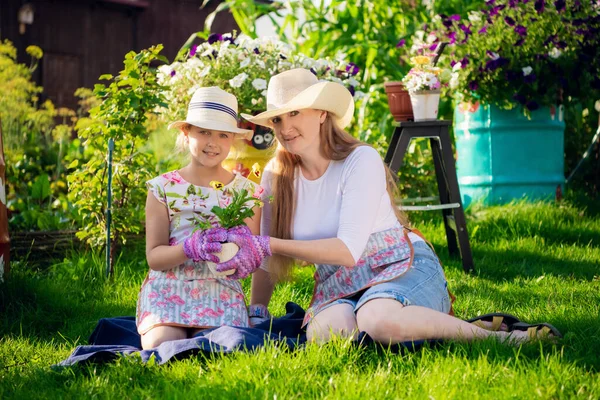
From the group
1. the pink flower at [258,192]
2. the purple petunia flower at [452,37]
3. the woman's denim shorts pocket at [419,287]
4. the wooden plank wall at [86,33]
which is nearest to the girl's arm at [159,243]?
the pink flower at [258,192]

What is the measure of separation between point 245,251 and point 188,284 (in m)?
0.38

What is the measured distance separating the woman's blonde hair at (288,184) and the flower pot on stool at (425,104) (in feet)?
4.37

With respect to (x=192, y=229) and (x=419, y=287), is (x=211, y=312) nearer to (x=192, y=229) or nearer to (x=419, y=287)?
(x=192, y=229)

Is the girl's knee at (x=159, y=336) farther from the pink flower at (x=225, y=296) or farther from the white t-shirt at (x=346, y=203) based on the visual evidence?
the white t-shirt at (x=346, y=203)

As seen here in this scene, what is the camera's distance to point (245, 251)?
244cm

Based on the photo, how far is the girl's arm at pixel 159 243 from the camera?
258 centimetres

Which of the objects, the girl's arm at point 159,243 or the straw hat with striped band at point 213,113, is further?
the straw hat with striped band at point 213,113

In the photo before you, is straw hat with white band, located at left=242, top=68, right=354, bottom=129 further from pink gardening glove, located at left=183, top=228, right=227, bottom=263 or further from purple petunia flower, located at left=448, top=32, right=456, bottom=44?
purple petunia flower, located at left=448, top=32, right=456, bottom=44

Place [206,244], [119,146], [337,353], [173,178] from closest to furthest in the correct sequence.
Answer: [337,353] → [206,244] → [173,178] → [119,146]

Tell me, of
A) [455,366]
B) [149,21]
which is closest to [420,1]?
[455,366]

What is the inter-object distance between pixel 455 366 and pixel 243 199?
88 centimetres

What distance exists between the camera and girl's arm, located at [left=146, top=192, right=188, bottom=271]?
2.58m

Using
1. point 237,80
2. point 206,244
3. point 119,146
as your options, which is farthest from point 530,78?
point 206,244

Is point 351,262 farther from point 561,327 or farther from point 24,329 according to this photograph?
point 24,329
